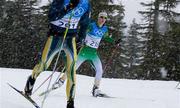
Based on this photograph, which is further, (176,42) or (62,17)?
(176,42)

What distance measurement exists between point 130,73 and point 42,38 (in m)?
15.7

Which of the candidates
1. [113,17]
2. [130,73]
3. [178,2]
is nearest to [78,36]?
[113,17]

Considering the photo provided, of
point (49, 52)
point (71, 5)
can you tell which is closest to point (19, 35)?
point (49, 52)

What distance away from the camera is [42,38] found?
132ft

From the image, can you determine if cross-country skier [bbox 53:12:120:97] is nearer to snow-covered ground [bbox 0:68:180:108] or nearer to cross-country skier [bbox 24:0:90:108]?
snow-covered ground [bbox 0:68:180:108]

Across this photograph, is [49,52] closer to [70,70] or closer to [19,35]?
[70,70]

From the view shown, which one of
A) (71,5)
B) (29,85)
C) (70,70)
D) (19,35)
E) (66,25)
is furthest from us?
(19,35)

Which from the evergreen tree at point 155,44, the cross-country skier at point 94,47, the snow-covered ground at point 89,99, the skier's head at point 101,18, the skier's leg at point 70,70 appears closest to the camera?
the skier's leg at point 70,70

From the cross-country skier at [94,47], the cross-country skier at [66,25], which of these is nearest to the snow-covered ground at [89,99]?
the cross-country skier at [94,47]

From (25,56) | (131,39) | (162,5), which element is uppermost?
(162,5)

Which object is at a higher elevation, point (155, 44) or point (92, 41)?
point (92, 41)

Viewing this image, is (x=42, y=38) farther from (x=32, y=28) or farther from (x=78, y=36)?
(x=78, y=36)

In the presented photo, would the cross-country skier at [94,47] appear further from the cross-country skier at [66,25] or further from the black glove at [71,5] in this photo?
the black glove at [71,5]

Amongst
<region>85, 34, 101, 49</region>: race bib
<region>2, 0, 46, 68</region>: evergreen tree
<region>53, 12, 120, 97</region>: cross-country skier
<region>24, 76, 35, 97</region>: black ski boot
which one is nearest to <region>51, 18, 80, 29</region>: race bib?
<region>24, 76, 35, 97</region>: black ski boot
